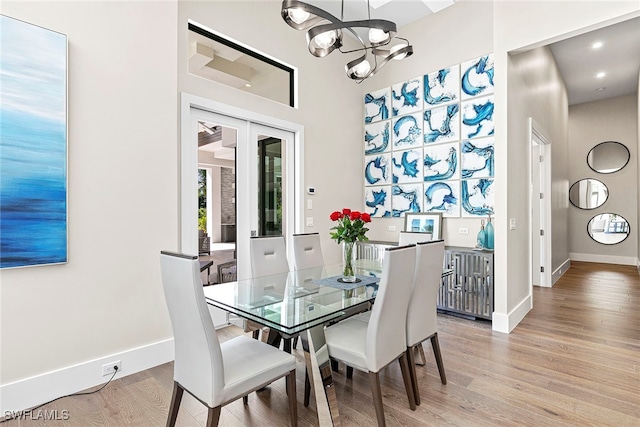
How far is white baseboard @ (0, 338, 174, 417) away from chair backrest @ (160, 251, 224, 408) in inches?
47.5

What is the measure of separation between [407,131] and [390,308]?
317cm

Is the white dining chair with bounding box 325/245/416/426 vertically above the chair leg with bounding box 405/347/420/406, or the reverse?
the white dining chair with bounding box 325/245/416/426

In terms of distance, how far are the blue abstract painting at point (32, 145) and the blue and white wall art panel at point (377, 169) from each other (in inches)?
142

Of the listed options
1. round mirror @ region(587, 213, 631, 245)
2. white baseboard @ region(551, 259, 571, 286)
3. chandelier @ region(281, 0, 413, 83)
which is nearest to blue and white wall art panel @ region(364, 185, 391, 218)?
chandelier @ region(281, 0, 413, 83)

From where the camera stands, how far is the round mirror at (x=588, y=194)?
23.9ft

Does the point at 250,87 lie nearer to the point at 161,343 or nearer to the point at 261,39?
the point at 261,39

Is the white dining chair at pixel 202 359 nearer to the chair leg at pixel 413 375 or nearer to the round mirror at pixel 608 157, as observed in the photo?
the chair leg at pixel 413 375

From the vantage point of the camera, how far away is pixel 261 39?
11.7 ft

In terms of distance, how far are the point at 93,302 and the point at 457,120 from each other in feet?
13.2

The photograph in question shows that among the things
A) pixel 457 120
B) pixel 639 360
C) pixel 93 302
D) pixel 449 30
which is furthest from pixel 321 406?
pixel 449 30

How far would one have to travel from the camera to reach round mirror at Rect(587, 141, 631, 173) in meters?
7.03

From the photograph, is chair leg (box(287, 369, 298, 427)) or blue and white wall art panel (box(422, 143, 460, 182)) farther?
blue and white wall art panel (box(422, 143, 460, 182))

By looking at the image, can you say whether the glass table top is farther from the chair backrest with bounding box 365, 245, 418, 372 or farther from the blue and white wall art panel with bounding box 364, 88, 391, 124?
the blue and white wall art panel with bounding box 364, 88, 391, 124

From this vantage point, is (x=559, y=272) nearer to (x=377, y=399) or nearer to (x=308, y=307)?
(x=377, y=399)
